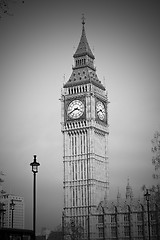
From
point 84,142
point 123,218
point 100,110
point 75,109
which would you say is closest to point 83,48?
point 75,109

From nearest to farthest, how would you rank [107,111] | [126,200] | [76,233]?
[76,233] → [126,200] → [107,111]

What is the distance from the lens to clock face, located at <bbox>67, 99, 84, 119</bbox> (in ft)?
280

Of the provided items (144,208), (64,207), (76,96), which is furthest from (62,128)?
(144,208)

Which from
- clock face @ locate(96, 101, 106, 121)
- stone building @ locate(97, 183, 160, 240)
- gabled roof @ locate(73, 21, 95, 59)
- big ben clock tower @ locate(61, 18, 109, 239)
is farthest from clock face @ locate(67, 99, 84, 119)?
stone building @ locate(97, 183, 160, 240)

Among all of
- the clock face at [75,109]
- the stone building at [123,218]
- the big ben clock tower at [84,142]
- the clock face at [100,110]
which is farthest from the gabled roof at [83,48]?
the stone building at [123,218]

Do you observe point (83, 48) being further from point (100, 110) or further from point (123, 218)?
point (123, 218)

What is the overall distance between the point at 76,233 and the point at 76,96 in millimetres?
21569

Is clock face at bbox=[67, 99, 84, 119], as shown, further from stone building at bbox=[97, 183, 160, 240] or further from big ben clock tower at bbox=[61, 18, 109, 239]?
stone building at bbox=[97, 183, 160, 240]

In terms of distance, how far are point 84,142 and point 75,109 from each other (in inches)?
211

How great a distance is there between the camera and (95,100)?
85312 millimetres

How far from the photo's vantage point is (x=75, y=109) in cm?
8569

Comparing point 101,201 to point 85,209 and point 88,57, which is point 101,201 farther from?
point 88,57

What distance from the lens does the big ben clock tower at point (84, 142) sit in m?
83.6

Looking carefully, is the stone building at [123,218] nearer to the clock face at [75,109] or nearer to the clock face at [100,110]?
the clock face at [100,110]
